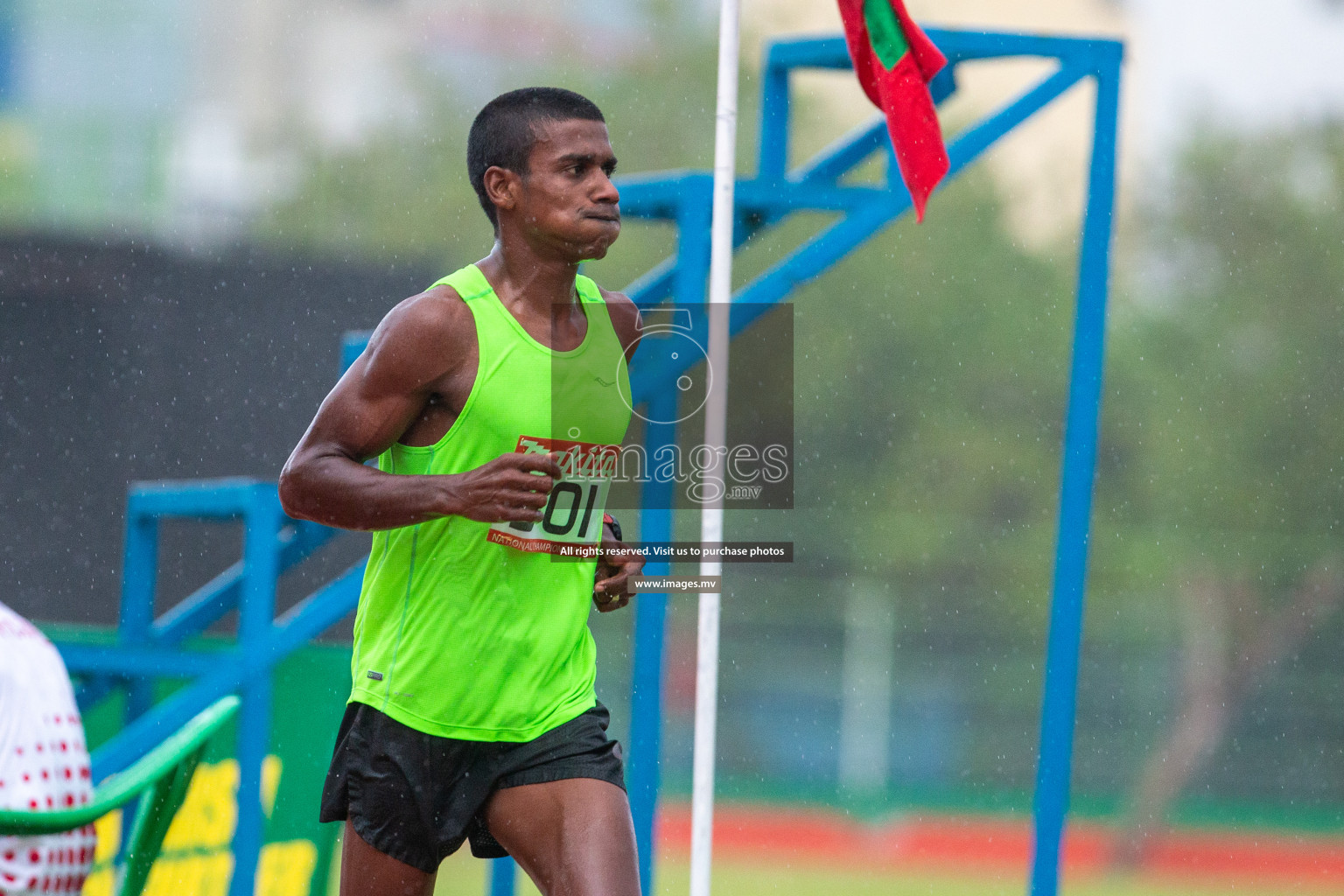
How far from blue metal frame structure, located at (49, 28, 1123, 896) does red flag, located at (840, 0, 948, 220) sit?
0.33 meters

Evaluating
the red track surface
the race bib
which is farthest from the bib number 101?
the red track surface

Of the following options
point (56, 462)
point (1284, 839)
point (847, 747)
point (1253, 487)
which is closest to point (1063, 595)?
point (56, 462)

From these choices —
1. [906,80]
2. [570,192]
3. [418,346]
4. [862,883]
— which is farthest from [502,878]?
[862,883]

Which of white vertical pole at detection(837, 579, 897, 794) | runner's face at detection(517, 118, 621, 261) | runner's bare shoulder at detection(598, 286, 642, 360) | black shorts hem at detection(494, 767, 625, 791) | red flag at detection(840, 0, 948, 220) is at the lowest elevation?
white vertical pole at detection(837, 579, 897, 794)

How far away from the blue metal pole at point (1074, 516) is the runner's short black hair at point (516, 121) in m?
1.42

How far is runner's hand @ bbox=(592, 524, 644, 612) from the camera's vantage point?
265cm

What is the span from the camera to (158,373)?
803cm

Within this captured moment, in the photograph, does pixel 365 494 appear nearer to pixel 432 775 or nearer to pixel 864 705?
pixel 432 775

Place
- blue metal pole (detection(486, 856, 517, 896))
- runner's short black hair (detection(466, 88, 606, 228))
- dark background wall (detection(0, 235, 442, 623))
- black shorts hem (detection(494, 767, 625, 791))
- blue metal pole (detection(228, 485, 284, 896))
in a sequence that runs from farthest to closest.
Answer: dark background wall (detection(0, 235, 442, 623)) < blue metal pole (detection(228, 485, 284, 896)) < blue metal pole (detection(486, 856, 517, 896)) < runner's short black hair (detection(466, 88, 606, 228)) < black shorts hem (detection(494, 767, 625, 791))

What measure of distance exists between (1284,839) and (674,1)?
53.1 ft

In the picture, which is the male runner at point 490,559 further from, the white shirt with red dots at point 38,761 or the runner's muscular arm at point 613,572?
the white shirt with red dots at point 38,761

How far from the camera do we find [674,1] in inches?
1014

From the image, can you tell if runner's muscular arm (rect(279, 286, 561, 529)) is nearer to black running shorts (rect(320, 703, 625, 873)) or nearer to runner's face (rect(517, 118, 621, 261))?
runner's face (rect(517, 118, 621, 261))

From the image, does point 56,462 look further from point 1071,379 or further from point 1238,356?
point 1238,356
